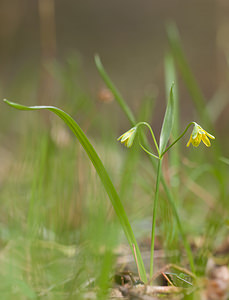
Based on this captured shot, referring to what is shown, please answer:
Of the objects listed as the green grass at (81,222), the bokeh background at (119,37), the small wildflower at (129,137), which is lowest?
the green grass at (81,222)

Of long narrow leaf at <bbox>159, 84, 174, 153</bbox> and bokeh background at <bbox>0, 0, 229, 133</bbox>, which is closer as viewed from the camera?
long narrow leaf at <bbox>159, 84, 174, 153</bbox>

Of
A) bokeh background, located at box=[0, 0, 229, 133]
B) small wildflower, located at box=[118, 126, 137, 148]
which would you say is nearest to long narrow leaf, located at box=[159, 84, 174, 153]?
small wildflower, located at box=[118, 126, 137, 148]

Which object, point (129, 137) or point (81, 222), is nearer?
point (129, 137)

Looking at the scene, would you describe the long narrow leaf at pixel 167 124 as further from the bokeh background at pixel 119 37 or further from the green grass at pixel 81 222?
the bokeh background at pixel 119 37

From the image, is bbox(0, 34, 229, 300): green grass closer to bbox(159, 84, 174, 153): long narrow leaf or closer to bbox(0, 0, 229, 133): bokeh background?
bbox(159, 84, 174, 153): long narrow leaf

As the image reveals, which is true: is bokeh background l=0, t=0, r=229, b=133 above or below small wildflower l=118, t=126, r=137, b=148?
above

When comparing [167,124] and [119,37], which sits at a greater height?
[119,37]

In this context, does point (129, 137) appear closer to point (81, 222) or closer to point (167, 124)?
point (167, 124)

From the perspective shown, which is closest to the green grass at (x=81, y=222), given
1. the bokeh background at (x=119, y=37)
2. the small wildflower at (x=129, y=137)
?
the small wildflower at (x=129, y=137)

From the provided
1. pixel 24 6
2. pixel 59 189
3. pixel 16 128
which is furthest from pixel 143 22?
pixel 59 189

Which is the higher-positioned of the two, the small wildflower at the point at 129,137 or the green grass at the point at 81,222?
the small wildflower at the point at 129,137

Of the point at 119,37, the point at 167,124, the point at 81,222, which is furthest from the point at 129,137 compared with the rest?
the point at 119,37
